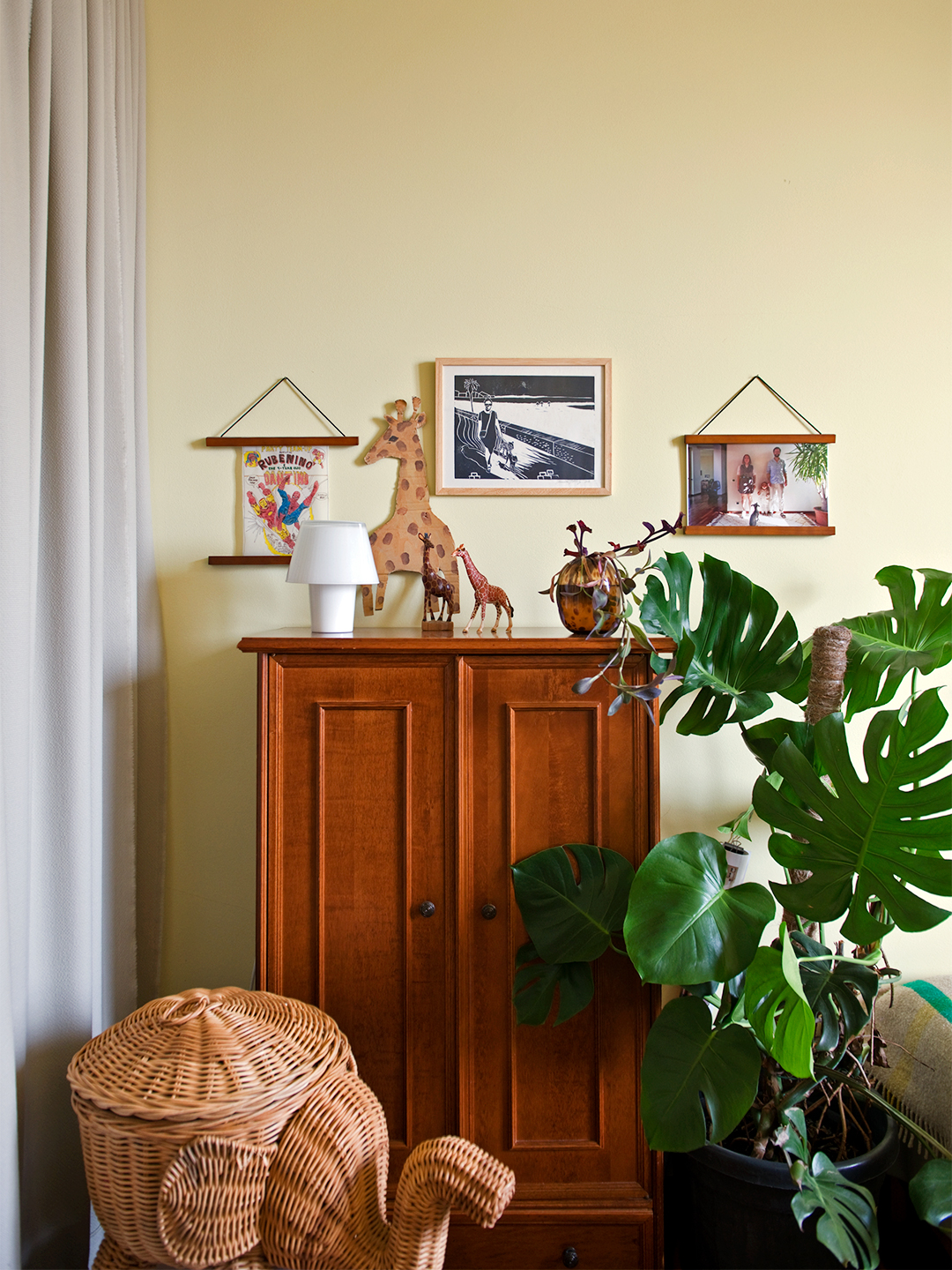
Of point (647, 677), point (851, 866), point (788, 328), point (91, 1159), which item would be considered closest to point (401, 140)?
point (788, 328)

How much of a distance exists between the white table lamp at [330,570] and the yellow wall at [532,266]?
1.16 feet

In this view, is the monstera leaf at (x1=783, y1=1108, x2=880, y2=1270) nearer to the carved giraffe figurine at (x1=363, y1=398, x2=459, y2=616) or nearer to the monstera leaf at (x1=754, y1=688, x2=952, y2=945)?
the monstera leaf at (x1=754, y1=688, x2=952, y2=945)

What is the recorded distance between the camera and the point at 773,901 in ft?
4.46

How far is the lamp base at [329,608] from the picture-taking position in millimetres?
1642

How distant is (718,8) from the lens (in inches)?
78.4

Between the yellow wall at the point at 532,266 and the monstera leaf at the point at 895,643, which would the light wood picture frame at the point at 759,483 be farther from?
the monstera leaf at the point at 895,643

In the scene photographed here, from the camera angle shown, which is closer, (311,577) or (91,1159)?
(91,1159)

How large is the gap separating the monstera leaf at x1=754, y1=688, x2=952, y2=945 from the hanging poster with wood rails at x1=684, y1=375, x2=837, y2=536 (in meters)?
0.78

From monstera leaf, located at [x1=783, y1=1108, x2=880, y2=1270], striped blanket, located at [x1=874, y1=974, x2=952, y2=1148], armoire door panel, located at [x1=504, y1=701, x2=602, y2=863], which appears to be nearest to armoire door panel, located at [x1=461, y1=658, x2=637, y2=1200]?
armoire door panel, located at [x1=504, y1=701, x2=602, y2=863]

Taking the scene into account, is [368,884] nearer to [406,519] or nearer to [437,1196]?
[437,1196]

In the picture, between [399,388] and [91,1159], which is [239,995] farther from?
[399,388]

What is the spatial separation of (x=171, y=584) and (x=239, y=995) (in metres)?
1.04

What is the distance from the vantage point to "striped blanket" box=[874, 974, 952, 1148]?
156cm

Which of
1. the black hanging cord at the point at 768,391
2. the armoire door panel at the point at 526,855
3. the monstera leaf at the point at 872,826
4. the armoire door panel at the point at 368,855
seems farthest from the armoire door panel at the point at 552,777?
the black hanging cord at the point at 768,391
